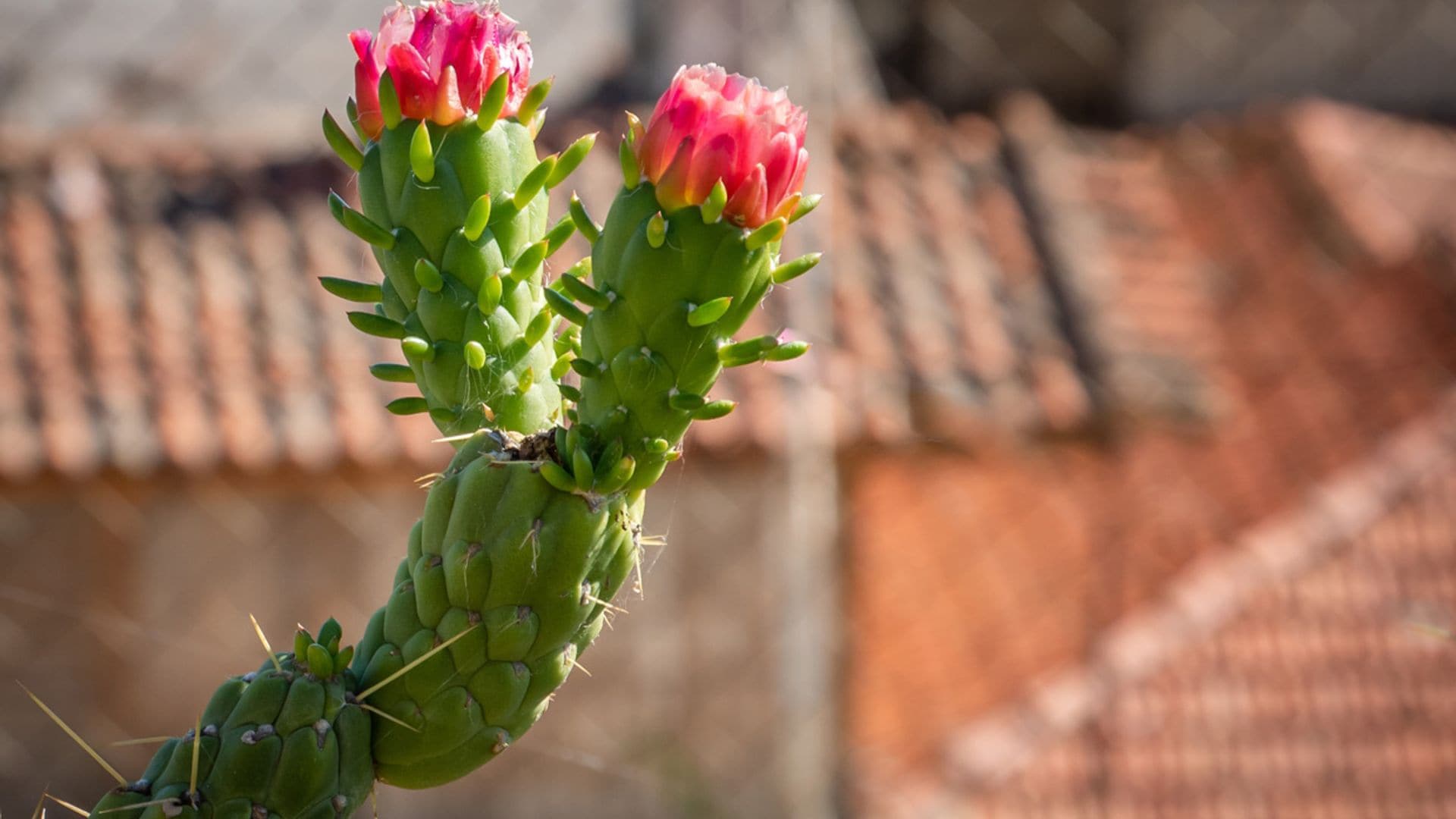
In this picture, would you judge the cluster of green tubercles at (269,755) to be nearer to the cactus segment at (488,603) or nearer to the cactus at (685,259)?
the cactus segment at (488,603)

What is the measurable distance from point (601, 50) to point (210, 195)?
4.07ft

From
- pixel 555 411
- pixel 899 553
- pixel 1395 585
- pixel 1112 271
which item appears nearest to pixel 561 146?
pixel 899 553

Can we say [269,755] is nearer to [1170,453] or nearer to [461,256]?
[461,256]

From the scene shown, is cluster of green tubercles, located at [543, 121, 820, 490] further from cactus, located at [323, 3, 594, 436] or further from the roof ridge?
the roof ridge

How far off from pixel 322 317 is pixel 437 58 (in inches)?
121

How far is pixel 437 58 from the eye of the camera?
2.71 ft

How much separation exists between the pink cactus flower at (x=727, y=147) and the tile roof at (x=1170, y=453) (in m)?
2.54

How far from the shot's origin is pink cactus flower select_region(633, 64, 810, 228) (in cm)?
77

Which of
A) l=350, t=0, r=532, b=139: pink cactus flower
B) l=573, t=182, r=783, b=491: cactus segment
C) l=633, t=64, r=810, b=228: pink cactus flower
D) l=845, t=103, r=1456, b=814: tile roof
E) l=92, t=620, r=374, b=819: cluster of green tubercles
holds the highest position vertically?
l=350, t=0, r=532, b=139: pink cactus flower

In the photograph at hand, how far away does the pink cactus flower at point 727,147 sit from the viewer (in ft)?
2.54

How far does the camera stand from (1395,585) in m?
3.71

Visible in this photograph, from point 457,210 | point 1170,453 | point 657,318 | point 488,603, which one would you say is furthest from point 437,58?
point 1170,453

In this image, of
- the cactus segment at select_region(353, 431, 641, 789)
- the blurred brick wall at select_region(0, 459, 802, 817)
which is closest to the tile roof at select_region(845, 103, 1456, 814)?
the blurred brick wall at select_region(0, 459, 802, 817)

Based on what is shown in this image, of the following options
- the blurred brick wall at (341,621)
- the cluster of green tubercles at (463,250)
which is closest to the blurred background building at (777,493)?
the blurred brick wall at (341,621)
